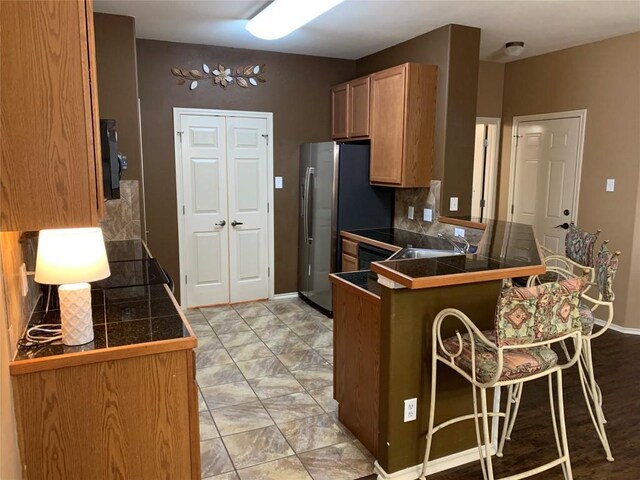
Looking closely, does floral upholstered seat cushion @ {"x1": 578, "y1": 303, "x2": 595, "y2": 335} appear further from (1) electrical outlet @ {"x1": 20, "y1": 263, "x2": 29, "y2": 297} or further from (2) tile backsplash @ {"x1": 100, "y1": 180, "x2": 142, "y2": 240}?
(2) tile backsplash @ {"x1": 100, "y1": 180, "x2": 142, "y2": 240}

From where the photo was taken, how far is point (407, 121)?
4.06 meters

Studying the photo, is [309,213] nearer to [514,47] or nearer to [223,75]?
[223,75]

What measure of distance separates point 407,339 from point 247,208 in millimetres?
3204

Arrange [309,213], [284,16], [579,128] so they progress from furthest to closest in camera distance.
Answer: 1. [309,213]
2. [579,128]
3. [284,16]

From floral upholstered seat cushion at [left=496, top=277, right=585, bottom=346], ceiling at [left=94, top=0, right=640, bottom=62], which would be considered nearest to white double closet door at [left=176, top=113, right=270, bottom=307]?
ceiling at [left=94, top=0, right=640, bottom=62]

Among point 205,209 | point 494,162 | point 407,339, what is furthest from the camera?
point 494,162

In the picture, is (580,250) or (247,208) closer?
(580,250)

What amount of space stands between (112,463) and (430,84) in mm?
3565

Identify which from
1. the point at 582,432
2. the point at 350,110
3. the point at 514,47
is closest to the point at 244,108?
the point at 350,110

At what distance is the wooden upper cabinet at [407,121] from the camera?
4047 mm

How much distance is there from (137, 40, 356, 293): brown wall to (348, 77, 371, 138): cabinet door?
0.53m

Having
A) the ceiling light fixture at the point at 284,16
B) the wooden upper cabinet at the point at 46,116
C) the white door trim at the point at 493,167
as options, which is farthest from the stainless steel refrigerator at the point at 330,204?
the wooden upper cabinet at the point at 46,116

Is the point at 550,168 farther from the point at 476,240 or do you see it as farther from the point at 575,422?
the point at 575,422

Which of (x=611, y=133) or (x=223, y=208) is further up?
(x=611, y=133)
